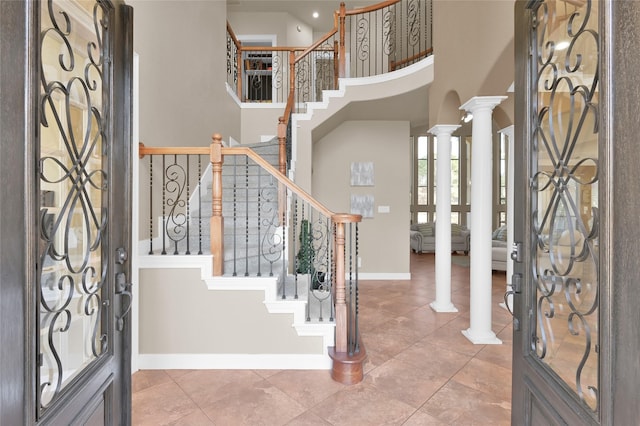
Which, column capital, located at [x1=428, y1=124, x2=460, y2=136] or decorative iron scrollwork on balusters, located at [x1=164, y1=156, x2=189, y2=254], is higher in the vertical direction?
column capital, located at [x1=428, y1=124, x2=460, y2=136]

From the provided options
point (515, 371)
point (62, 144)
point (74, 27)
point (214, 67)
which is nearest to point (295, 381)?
point (515, 371)

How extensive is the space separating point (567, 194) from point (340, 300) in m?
1.71

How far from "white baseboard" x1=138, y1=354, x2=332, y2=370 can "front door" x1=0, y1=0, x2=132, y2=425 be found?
1.34m

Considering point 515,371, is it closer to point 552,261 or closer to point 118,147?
point 552,261

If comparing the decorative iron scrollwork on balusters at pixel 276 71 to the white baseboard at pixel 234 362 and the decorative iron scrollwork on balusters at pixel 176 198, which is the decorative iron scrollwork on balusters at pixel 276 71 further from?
the white baseboard at pixel 234 362

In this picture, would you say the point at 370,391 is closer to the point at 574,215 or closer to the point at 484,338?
the point at 484,338

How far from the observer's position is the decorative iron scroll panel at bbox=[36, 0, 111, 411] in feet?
3.02

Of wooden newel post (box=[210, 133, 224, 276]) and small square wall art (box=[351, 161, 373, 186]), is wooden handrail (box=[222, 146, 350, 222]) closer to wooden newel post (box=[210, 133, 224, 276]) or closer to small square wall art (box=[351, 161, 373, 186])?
wooden newel post (box=[210, 133, 224, 276])

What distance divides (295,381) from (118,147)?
1.97 m

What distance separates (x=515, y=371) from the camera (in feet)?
4.33

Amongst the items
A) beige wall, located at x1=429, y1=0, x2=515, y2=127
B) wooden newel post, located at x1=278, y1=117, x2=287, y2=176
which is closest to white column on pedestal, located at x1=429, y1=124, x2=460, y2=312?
beige wall, located at x1=429, y1=0, x2=515, y2=127

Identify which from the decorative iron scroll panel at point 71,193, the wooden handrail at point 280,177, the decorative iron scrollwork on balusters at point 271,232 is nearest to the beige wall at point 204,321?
the decorative iron scrollwork on balusters at point 271,232

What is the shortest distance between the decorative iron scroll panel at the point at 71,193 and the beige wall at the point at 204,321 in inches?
54.9

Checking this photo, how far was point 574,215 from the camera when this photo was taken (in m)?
1.01
